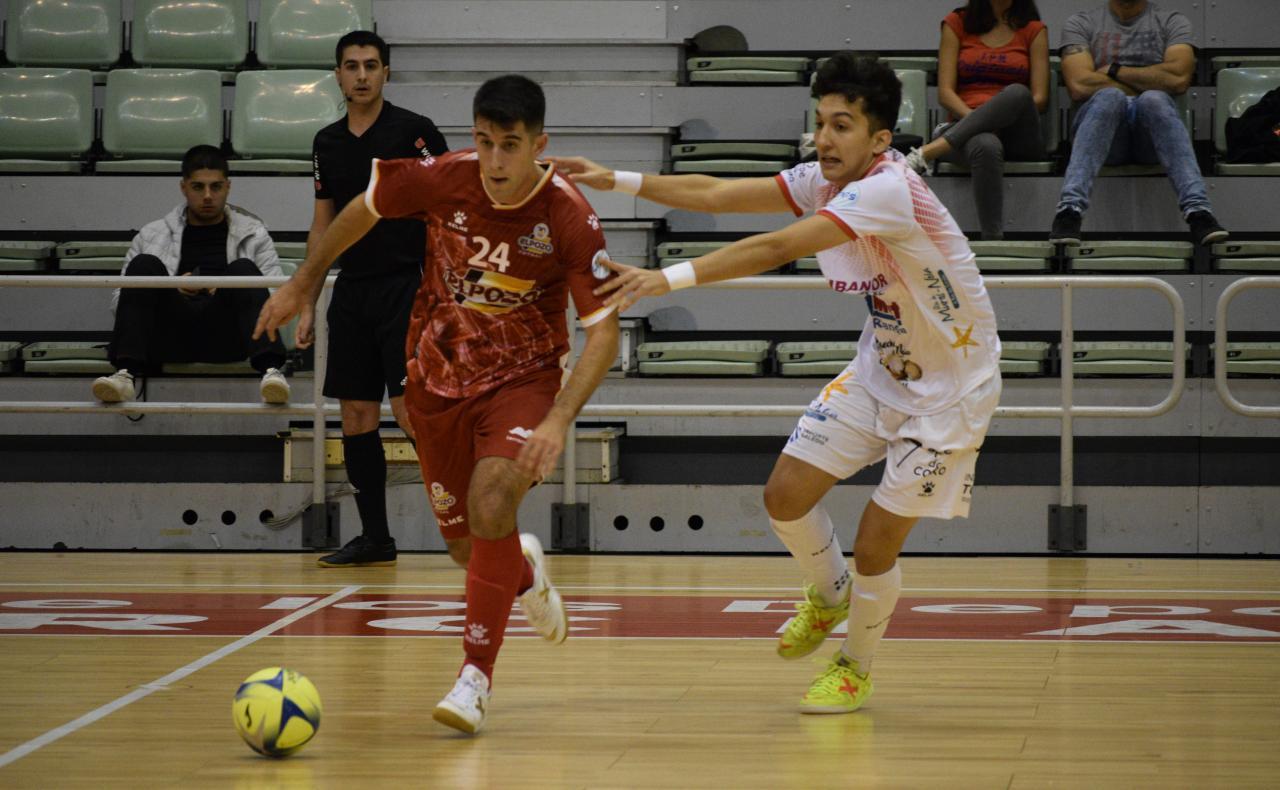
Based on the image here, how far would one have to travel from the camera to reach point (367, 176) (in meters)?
6.58

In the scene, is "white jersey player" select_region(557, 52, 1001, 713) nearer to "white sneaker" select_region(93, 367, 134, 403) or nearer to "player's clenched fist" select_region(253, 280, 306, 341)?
"player's clenched fist" select_region(253, 280, 306, 341)

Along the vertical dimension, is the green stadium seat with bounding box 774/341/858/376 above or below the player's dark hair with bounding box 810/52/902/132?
below

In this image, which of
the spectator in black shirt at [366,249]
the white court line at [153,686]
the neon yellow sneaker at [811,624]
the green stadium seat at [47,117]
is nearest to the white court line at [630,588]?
the white court line at [153,686]

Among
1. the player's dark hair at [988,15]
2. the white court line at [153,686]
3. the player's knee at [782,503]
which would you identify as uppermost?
the player's dark hair at [988,15]

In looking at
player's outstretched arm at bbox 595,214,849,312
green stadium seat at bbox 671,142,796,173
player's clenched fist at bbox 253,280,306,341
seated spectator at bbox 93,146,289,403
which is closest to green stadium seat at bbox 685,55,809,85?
green stadium seat at bbox 671,142,796,173

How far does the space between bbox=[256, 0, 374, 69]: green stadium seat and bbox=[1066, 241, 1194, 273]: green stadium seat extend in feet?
14.9

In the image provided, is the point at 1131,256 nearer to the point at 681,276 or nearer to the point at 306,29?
the point at 306,29

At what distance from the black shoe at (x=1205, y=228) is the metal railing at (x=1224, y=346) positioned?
108cm

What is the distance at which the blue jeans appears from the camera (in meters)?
8.25

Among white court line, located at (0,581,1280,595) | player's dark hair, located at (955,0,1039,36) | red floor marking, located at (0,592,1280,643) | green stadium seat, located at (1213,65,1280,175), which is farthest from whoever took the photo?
green stadium seat, located at (1213,65,1280,175)

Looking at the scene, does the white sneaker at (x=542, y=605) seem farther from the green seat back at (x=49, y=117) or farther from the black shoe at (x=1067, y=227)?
the green seat back at (x=49, y=117)

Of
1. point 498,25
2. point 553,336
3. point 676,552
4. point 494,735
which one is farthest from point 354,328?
point 498,25

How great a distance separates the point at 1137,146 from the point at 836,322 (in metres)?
1.98

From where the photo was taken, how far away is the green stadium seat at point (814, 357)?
7.95 meters
